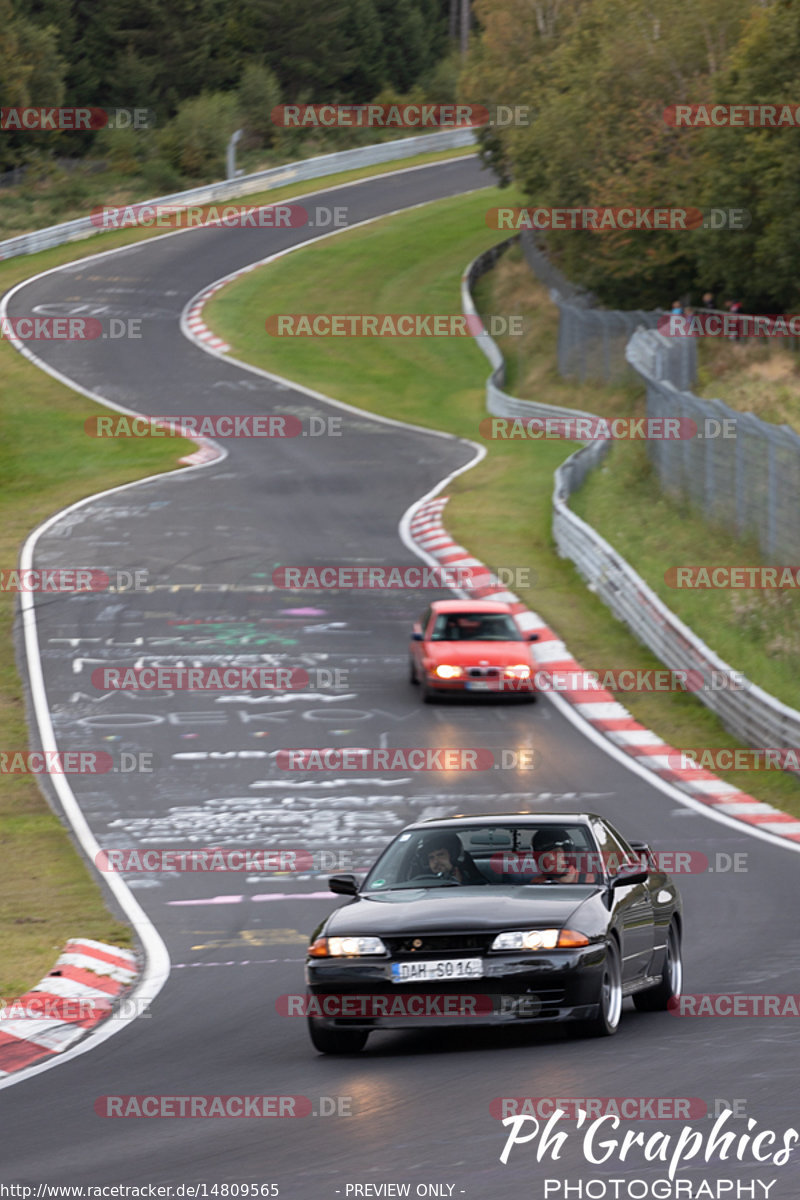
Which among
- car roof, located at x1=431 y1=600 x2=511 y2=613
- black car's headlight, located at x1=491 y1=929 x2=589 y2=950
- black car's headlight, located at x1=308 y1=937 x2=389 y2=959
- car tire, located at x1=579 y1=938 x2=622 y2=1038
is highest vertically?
black car's headlight, located at x1=491 y1=929 x2=589 y2=950

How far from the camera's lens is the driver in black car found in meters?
10.3

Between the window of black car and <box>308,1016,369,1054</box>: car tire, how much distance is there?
5.62ft

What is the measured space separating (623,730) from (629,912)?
1290 cm

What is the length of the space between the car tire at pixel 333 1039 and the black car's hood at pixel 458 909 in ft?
1.59

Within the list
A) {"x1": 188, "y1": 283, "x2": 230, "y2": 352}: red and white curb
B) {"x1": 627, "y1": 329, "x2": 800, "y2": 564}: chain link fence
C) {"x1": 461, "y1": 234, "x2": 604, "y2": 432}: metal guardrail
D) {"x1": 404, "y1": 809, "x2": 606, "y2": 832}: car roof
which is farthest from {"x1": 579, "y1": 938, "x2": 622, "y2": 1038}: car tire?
{"x1": 188, "y1": 283, "x2": 230, "y2": 352}: red and white curb

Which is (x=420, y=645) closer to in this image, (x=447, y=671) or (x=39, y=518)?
(x=447, y=671)

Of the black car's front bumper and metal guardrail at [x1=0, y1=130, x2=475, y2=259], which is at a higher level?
the black car's front bumper

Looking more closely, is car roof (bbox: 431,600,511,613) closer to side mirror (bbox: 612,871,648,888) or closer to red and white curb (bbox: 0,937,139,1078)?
red and white curb (bbox: 0,937,139,1078)

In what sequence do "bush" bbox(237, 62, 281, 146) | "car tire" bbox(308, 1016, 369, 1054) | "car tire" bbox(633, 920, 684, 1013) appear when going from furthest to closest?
"bush" bbox(237, 62, 281, 146), "car tire" bbox(633, 920, 684, 1013), "car tire" bbox(308, 1016, 369, 1054)

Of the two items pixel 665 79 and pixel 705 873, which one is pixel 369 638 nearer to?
pixel 705 873

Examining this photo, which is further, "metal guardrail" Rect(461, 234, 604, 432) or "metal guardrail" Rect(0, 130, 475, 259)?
"metal guardrail" Rect(0, 130, 475, 259)

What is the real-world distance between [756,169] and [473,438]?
930 cm

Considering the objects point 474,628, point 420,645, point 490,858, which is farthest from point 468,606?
point 490,858

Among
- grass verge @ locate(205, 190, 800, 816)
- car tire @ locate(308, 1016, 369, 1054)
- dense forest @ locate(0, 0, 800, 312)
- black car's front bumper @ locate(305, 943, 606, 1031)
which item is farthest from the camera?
dense forest @ locate(0, 0, 800, 312)
